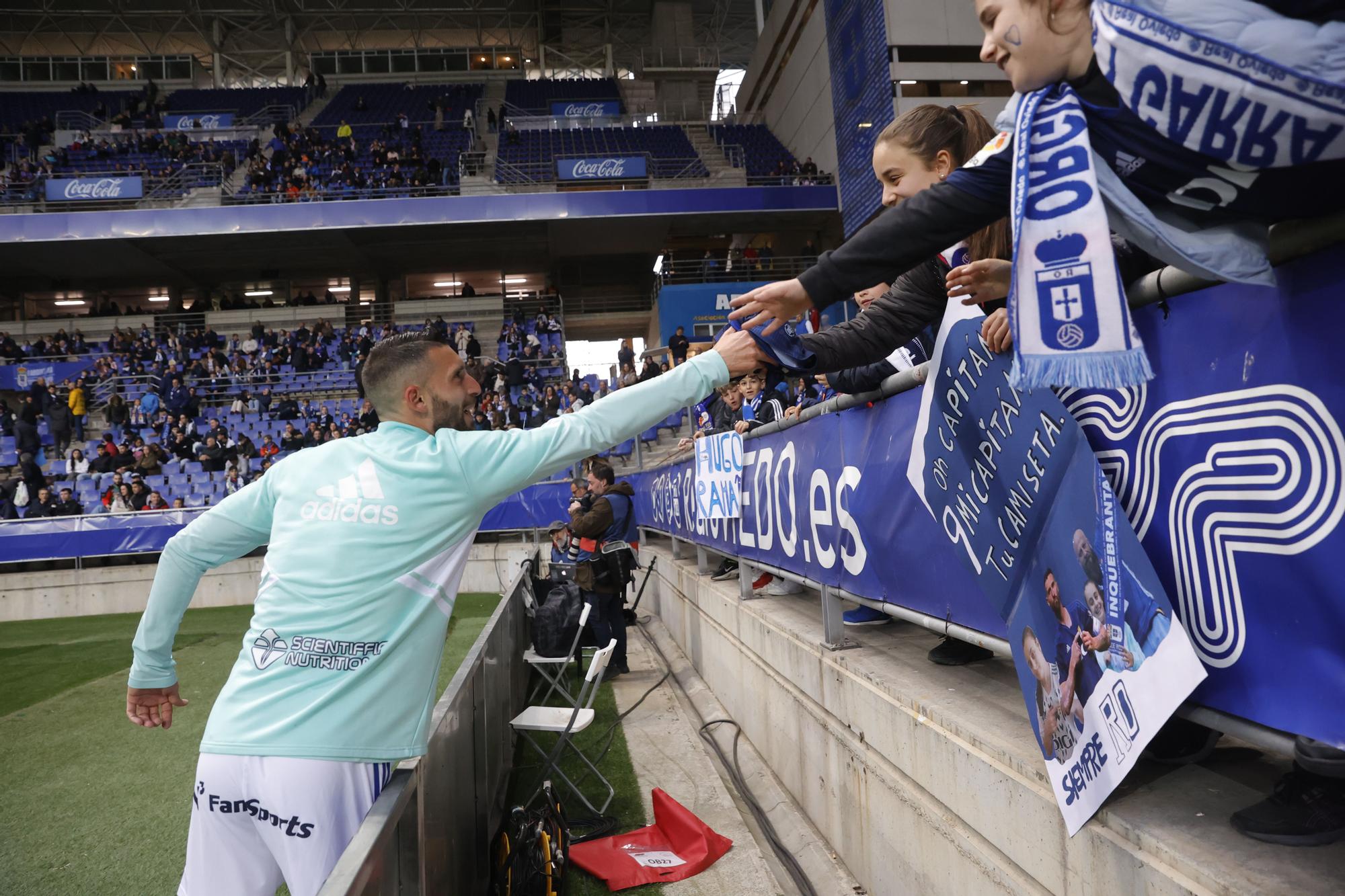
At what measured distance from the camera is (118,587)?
15.1 metres

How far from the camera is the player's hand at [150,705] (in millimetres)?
2275

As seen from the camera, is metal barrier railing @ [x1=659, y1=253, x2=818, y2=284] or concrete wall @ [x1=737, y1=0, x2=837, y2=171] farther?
metal barrier railing @ [x1=659, y1=253, x2=818, y2=284]

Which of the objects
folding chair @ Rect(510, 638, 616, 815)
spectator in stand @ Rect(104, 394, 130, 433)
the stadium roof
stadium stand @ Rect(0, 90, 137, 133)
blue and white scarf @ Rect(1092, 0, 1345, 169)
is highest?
the stadium roof

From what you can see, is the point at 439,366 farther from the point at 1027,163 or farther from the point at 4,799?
the point at 4,799

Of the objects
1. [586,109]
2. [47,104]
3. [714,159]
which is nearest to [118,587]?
[714,159]

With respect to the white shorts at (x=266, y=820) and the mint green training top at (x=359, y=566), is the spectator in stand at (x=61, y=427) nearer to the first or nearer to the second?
the mint green training top at (x=359, y=566)

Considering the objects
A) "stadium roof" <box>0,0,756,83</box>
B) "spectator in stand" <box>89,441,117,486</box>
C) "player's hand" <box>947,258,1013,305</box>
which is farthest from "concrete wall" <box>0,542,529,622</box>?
"stadium roof" <box>0,0,756,83</box>

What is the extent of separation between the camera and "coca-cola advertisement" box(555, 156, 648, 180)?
90.7 feet

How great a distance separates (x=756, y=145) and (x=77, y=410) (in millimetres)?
24148

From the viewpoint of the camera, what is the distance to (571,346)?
33.0 meters

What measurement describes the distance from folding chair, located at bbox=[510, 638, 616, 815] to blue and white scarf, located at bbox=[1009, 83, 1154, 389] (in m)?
3.46

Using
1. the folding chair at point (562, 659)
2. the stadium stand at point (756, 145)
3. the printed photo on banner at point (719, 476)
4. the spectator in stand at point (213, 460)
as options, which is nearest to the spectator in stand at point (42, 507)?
the spectator in stand at point (213, 460)

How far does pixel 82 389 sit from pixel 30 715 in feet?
62.3

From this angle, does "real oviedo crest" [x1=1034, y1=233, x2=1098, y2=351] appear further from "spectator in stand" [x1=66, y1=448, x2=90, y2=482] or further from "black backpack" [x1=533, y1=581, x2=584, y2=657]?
"spectator in stand" [x1=66, y1=448, x2=90, y2=482]
